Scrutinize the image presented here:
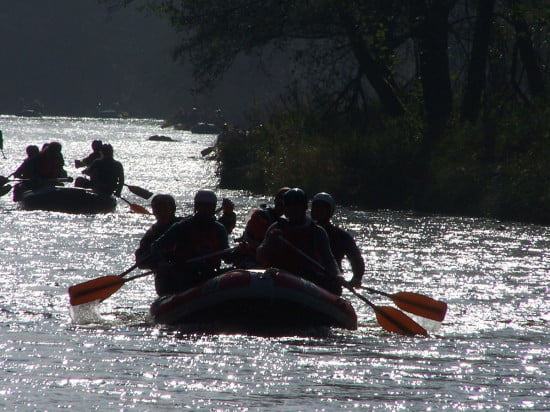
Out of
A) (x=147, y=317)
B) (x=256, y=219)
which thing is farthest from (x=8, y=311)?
(x=256, y=219)

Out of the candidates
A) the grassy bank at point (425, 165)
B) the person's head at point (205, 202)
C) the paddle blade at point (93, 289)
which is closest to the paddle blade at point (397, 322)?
the person's head at point (205, 202)

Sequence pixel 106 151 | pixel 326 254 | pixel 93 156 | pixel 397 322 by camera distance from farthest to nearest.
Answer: pixel 93 156
pixel 106 151
pixel 397 322
pixel 326 254

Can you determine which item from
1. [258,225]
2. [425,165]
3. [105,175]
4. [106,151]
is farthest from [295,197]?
[425,165]

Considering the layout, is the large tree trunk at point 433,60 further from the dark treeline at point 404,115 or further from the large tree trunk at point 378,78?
the large tree trunk at point 378,78

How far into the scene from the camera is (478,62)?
99.6ft

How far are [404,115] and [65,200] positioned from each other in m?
8.52

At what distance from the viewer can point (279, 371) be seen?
36.7 ft

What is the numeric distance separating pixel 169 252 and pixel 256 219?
104 centimetres

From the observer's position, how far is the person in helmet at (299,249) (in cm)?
1289

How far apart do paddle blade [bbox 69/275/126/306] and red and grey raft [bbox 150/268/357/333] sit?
149 cm

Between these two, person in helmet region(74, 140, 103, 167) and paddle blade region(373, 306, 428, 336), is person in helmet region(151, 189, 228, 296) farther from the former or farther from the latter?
person in helmet region(74, 140, 103, 167)

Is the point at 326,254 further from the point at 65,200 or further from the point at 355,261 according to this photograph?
the point at 65,200

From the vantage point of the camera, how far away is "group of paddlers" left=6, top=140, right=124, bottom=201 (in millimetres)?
26578

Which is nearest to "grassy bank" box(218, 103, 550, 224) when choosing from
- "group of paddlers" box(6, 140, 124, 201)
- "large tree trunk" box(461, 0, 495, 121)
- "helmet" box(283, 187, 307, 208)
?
"large tree trunk" box(461, 0, 495, 121)
